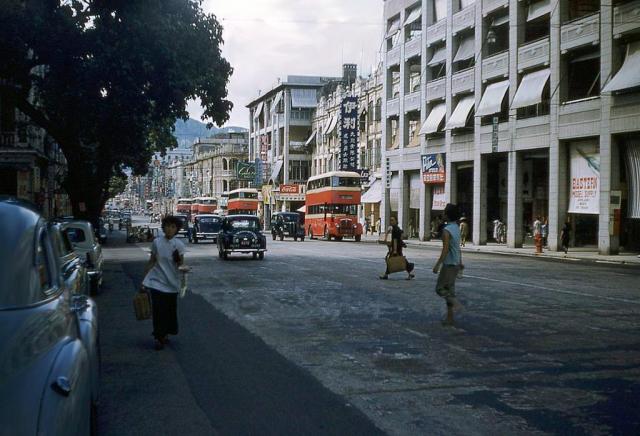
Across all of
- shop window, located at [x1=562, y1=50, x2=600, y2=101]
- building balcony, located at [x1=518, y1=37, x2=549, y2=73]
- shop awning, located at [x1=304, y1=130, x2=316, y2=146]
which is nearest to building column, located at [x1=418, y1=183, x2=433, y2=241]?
building balcony, located at [x1=518, y1=37, x2=549, y2=73]

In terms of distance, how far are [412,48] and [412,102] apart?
4121mm

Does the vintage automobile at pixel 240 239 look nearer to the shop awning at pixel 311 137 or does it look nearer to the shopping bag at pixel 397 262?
the shopping bag at pixel 397 262

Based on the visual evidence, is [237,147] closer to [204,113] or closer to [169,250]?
[204,113]

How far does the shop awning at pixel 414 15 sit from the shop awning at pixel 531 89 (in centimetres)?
1534

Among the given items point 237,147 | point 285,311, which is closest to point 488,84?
point 285,311

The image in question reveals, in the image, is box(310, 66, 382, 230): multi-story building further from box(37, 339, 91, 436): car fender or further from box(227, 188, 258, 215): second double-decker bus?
box(37, 339, 91, 436): car fender

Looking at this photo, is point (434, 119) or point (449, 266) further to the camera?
point (434, 119)

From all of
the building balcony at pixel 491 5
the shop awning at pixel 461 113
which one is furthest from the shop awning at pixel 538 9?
the shop awning at pixel 461 113

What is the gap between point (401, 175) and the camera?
5794 cm

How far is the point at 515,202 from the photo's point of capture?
1698 inches

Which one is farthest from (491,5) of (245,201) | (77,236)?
(245,201)

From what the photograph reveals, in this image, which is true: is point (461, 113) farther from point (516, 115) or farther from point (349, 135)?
point (349, 135)

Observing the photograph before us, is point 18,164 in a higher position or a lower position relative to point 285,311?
higher

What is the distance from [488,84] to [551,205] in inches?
411
